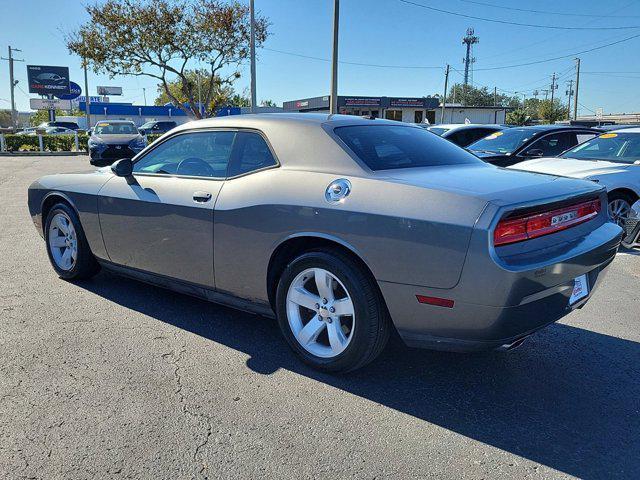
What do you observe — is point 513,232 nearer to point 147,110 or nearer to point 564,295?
point 564,295

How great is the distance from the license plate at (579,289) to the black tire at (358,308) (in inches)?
41.0

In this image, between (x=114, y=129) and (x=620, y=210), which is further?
(x=114, y=129)

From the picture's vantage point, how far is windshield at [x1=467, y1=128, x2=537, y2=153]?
9367 mm

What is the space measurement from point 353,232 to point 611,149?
6223mm

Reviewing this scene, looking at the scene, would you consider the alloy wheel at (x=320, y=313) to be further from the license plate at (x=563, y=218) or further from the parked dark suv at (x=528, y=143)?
the parked dark suv at (x=528, y=143)

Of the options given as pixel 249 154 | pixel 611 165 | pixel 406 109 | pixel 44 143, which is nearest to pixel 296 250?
pixel 249 154

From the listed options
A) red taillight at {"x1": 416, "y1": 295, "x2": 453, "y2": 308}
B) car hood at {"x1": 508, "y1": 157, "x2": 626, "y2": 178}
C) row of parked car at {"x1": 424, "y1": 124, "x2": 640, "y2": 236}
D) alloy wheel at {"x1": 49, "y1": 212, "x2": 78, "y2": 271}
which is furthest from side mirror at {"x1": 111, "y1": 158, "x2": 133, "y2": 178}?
row of parked car at {"x1": 424, "y1": 124, "x2": 640, "y2": 236}

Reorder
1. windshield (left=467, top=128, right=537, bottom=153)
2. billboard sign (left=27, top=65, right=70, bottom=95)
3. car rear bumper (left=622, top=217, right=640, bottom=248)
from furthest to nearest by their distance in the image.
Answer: billboard sign (left=27, top=65, right=70, bottom=95) → windshield (left=467, top=128, right=537, bottom=153) → car rear bumper (left=622, top=217, right=640, bottom=248)

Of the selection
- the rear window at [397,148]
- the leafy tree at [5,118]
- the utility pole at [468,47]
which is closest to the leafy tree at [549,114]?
the utility pole at [468,47]

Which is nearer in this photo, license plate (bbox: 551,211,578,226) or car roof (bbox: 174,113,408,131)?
license plate (bbox: 551,211,578,226)

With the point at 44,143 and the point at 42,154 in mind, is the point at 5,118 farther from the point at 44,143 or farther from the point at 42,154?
the point at 42,154

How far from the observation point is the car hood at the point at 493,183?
2.67 meters

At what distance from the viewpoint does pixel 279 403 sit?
2.86m

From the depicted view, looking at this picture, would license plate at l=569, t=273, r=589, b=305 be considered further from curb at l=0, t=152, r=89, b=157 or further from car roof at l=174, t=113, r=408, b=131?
curb at l=0, t=152, r=89, b=157
